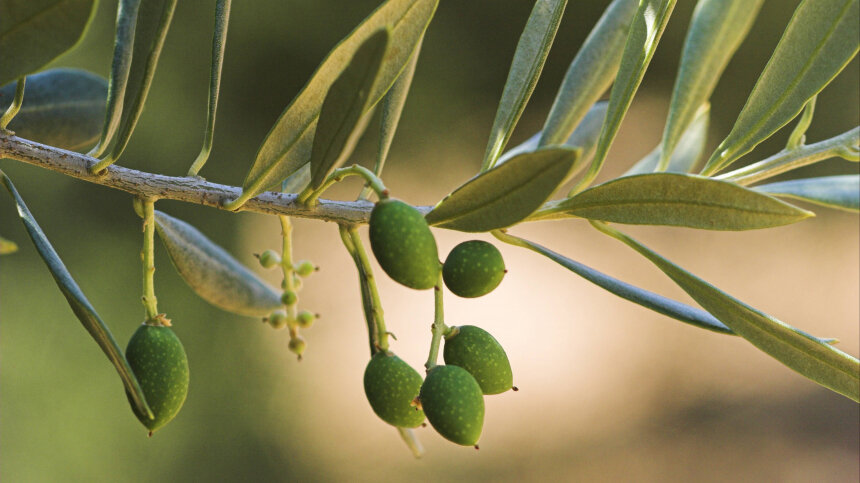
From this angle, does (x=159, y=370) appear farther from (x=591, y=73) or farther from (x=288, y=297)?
(x=591, y=73)

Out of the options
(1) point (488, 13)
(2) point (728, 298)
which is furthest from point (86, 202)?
(2) point (728, 298)

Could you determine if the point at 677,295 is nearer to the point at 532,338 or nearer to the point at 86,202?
the point at 532,338

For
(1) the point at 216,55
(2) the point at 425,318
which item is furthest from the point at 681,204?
(2) the point at 425,318

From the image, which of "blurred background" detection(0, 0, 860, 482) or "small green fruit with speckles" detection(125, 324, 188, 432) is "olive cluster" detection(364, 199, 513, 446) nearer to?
"small green fruit with speckles" detection(125, 324, 188, 432)

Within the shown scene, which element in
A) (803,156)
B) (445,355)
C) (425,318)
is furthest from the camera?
(425,318)

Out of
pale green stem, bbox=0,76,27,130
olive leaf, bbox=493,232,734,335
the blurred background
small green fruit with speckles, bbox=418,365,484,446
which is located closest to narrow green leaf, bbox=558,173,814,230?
olive leaf, bbox=493,232,734,335

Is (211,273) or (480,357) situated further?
(211,273)

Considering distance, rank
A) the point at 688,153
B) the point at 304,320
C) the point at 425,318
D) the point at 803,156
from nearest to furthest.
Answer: the point at 803,156 < the point at 304,320 < the point at 688,153 < the point at 425,318
